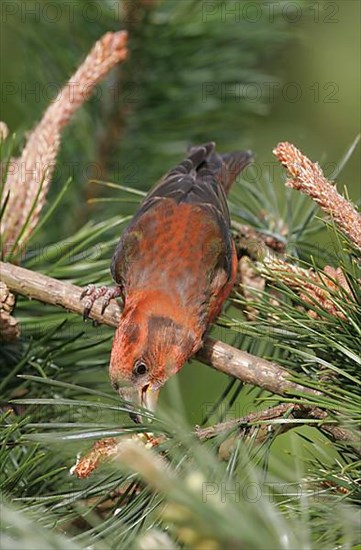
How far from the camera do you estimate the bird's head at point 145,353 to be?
9.00ft

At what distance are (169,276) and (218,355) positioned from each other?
121 cm

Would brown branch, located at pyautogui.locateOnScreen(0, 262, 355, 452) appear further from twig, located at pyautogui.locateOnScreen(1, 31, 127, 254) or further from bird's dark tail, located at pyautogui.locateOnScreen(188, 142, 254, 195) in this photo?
bird's dark tail, located at pyautogui.locateOnScreen(188, 142, 254, 195)

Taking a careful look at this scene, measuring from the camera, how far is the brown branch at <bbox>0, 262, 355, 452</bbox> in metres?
1.88

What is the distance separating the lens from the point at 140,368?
295 centimetres

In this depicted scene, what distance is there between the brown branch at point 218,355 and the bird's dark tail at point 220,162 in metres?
1.30

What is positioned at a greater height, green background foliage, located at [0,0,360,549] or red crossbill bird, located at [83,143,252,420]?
green background foliage, located at [0,0,360,549]

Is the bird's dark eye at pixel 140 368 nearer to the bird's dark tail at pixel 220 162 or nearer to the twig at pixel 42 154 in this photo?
the twig at pixel 42 154

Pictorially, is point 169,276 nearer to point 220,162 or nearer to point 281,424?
point 220,162

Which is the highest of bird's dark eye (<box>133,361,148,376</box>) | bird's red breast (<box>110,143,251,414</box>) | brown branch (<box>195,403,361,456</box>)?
brown branch (<box>195,403,361,456</box>)

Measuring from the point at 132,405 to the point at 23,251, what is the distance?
102 centimetres

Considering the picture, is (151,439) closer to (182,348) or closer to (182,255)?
(182,348)

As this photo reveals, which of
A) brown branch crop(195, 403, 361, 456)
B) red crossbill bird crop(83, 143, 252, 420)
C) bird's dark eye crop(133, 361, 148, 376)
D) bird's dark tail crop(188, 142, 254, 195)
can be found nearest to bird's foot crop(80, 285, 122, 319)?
red crossbill bird crop(83, 143, 252, 420)

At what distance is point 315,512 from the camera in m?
1.62

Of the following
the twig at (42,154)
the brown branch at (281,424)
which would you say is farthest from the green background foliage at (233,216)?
the twig at (42,154)
